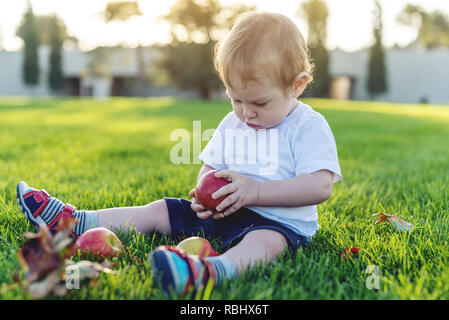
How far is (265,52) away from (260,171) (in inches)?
20.6

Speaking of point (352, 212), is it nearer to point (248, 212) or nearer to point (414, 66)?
point (248, 212)

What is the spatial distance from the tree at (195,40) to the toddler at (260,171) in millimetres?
21732

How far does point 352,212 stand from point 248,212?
78 centimetres

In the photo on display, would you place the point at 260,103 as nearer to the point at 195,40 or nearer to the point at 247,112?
the point at 247,112

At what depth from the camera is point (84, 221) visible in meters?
1.90

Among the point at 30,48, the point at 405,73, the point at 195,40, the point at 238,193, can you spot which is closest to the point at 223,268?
the point at 238,193

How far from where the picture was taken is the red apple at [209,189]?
70.3 inches

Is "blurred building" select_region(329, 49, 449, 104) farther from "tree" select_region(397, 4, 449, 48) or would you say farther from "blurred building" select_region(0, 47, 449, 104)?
"tree" select_region(397, 4, 449, 48)

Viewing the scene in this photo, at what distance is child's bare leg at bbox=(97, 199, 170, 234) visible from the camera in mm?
1937

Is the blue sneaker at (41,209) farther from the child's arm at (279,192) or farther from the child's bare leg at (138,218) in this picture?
the child's arm at (279,192)

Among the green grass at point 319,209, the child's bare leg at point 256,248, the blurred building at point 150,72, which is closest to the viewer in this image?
the green grass at point 319,209

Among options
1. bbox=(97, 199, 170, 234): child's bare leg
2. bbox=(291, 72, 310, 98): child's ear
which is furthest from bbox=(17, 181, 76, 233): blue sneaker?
bbox=(291, 72, 310, 98): child's ear

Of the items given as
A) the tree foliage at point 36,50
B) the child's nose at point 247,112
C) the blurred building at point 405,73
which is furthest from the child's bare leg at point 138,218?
the tree foliage at point 36,50
